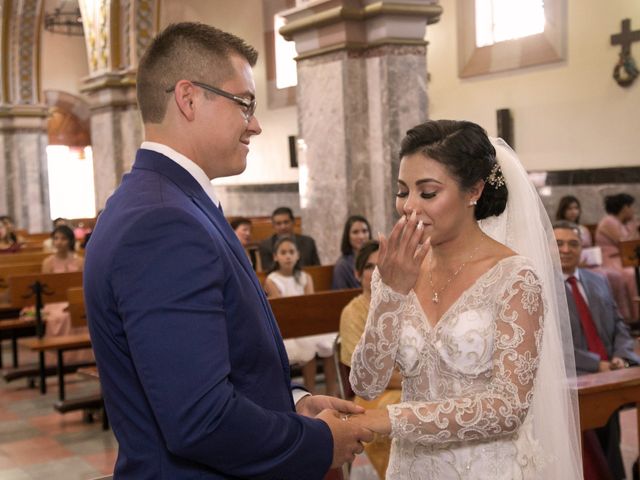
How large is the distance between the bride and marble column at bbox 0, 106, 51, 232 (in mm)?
15510

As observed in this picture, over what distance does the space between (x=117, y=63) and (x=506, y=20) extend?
5630 mm

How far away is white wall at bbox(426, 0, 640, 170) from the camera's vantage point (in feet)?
36.8

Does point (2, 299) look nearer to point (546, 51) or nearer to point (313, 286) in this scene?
point (313, 286)

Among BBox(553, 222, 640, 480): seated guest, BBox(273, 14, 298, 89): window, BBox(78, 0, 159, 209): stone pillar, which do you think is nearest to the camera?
BBox(553, 222, 640, 480): seated guest

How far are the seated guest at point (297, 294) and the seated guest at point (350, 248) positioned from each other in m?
0.24

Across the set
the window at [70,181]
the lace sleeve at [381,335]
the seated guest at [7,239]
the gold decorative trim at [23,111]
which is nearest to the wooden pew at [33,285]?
the seated guest at [7,239]

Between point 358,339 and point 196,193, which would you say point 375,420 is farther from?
point 358,339

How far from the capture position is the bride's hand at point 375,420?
2193 mm

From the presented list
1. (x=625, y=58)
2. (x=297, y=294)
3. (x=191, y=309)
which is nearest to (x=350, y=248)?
(x=297, y=294)

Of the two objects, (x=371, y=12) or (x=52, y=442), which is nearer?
(x=52, y=442)

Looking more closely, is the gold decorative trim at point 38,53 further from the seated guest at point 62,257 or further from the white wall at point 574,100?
the seated guest at point 62,257

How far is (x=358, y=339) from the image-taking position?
4.38 m

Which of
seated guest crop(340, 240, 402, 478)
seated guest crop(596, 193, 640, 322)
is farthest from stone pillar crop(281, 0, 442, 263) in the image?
seated guest crop(596, 193, 640, 322)

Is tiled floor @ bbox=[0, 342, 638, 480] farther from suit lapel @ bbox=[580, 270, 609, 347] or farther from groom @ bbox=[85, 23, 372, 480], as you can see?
groom @ bbox=[85, 23, 372, 480]
